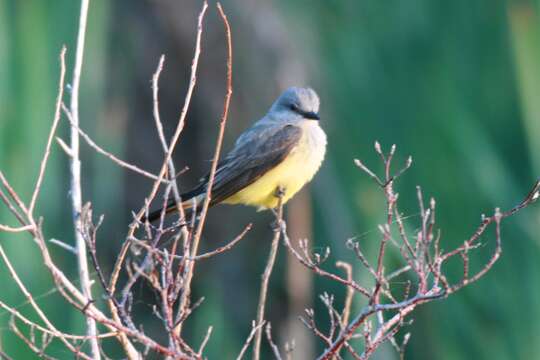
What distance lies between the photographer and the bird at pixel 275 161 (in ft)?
14.5

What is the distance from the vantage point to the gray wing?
4.45 m

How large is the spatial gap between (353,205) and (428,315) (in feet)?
2.71

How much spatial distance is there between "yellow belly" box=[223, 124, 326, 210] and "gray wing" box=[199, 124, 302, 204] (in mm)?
30

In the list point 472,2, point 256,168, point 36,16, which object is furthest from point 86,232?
point 472,2

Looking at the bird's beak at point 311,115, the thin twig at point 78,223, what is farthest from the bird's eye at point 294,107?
the thin twig at point 78,223

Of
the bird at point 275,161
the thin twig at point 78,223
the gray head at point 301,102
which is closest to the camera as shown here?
the thin twig at point 78,223

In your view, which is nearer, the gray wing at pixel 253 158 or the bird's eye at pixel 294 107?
the gray wing at pixel 253 158

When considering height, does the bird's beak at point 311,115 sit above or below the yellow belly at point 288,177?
above

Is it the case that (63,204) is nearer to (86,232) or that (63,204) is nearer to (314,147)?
(314,147)

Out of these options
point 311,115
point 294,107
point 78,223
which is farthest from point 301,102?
point 78,223

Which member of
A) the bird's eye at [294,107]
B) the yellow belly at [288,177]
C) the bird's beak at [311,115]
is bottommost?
the yellow belly at [288,177]

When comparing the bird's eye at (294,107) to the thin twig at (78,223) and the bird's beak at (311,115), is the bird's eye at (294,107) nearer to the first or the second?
the bird's beak at (311,115)

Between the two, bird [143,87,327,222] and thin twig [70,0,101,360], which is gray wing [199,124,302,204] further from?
thin twig [70,0,101,360]

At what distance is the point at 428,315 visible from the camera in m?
5.02
